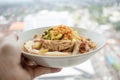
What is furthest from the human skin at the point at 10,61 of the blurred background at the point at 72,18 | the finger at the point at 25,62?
the blurred background at the point at 72,18

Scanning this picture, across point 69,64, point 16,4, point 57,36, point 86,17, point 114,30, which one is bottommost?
point 69,64

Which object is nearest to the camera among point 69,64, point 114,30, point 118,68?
point 69,64

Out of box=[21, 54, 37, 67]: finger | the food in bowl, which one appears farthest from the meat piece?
box=[21, 54, 37, 67]: finger

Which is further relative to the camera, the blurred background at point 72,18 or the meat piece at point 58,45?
the blurred background at point 72,18

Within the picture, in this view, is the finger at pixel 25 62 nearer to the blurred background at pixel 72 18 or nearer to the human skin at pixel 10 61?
the human skin at pixel 10 61

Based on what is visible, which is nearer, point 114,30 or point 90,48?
point 90,48

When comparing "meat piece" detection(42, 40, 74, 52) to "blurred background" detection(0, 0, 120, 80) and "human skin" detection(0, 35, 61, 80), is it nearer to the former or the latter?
"human skin" detection(0, 35, 61, 80)

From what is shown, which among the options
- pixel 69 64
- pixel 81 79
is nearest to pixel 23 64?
pixel 69 64

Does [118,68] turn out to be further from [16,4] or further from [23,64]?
[16,4]
